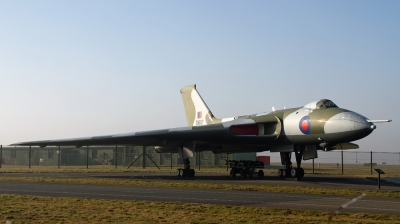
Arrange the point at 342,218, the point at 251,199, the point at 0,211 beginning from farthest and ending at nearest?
the point at 251,199, the point at 0,211, the point at 342,218

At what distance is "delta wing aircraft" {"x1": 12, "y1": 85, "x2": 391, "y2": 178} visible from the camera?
2062cm

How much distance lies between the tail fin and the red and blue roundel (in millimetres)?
9367

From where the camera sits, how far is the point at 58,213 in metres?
10.1

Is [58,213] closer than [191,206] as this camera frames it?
Yes

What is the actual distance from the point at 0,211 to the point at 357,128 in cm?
1487

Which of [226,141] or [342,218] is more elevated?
[226,141]

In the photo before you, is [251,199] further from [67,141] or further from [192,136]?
[67,141]

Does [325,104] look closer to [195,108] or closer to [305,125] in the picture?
[305,125]

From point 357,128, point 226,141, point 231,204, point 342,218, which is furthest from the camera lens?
point 226,141

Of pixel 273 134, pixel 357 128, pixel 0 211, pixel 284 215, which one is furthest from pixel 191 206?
pixel 273 134

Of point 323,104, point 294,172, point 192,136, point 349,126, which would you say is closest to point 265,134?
point 294,172

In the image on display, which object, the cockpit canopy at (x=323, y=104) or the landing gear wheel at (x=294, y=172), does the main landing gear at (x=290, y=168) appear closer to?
the landing gear wheel at (x=294, y=172)

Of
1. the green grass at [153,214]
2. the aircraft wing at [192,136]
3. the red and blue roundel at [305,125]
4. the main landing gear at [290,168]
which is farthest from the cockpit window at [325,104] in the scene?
the green grass at [153,214]

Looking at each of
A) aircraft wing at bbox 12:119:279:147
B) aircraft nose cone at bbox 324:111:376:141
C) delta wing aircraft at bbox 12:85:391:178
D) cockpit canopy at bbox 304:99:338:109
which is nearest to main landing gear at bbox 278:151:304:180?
delta wing aircraft at bbox 12:85:391:178
